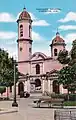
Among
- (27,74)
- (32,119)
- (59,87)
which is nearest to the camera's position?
(32,119)

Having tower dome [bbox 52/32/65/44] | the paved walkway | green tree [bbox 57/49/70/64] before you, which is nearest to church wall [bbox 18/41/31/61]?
tower dome [bbox 52/32/65/44]

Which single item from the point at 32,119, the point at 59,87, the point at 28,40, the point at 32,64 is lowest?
the point at 32,119

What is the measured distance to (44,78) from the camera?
7919 centimetres

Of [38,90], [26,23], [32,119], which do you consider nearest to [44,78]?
[38,90]

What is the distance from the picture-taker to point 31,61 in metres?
83.4

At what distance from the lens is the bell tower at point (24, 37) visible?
8325cm

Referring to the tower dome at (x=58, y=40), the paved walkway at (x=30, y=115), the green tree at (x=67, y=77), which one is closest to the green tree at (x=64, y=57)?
the green tree at (x=67, y=77)

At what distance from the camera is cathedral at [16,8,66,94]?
8075 centimetres

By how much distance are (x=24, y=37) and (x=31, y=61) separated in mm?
5907

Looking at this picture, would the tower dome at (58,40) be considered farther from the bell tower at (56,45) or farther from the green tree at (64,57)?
the green tree at (64,57)

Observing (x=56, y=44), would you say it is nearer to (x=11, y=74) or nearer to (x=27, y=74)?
(x=27, y=74)

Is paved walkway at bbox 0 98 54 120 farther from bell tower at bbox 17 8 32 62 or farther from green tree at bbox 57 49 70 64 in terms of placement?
bell tower at bbox 17 8 32 62

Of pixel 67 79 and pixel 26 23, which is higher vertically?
pixel 26 23

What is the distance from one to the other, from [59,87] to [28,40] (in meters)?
14.3
